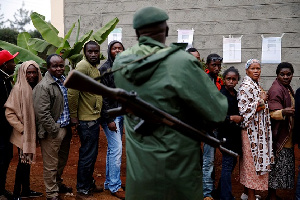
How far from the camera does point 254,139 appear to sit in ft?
13.9

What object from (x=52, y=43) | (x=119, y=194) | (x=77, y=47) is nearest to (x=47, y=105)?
(x=119, y=194)

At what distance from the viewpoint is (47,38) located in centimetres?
752

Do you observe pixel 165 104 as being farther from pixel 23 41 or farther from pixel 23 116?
pixel 23 41

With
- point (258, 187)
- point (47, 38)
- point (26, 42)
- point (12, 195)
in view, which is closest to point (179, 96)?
point (258, 187)

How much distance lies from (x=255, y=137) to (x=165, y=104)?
2270 millimetres

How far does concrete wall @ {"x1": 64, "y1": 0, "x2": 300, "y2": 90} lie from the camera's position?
759 cm

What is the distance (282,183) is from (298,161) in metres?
2.40

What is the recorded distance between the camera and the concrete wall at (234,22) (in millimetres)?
7594

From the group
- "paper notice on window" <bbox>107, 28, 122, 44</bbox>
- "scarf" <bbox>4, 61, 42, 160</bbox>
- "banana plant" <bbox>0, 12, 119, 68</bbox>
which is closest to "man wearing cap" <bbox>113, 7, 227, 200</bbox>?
"scarf" <bbox>4, 61, 42, 160</bbox>

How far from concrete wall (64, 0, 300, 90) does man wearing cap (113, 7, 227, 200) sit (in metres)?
5.83

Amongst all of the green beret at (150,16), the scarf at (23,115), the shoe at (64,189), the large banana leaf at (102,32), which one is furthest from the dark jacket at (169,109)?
the large banana leaf at (102,32)

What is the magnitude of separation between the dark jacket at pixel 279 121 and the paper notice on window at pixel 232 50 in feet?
11.4

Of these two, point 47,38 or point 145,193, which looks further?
point 47,38

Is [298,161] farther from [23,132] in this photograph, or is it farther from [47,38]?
[47,38]
